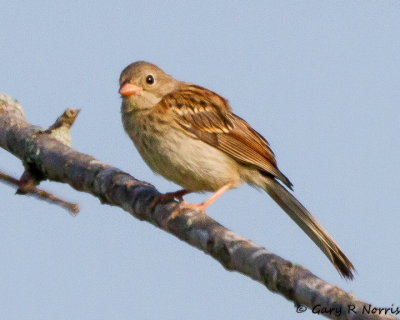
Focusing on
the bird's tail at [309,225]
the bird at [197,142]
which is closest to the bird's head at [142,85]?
the bird at [197,142]

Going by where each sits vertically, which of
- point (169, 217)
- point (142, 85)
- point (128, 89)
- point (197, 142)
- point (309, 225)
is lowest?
point (169, 217)

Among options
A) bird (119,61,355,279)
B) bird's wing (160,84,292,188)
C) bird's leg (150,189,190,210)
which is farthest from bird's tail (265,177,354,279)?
bird's leg (150,189,190,210)

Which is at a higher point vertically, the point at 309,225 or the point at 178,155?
the point at 178,155

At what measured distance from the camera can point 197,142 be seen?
7051 mm

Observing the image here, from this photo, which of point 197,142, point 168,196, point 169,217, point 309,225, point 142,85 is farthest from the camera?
point 142,85

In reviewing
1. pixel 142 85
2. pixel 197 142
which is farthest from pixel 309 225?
pixel 142 85

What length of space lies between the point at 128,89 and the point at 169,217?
6.14ft

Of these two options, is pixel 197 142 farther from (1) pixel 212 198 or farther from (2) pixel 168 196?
(2) pixel 168 196

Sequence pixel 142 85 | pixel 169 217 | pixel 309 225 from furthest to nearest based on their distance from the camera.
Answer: pixel 142 85 → pixel 309 225 → pixel 169 217

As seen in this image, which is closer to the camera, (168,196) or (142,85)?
(168,196)

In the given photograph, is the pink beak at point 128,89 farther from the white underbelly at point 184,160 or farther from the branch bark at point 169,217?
the branch bark at point 169,217

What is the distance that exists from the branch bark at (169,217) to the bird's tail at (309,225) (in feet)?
4.40

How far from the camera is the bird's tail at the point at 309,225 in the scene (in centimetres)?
629

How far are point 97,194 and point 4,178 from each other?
0.91 metres
